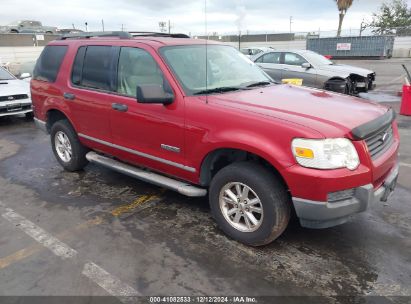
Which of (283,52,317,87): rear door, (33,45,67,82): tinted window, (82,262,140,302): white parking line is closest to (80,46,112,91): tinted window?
(33,45,67,82): tinted window

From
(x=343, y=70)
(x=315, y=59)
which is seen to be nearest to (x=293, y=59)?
(x=315, y=59)

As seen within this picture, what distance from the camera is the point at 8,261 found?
10.9 feet

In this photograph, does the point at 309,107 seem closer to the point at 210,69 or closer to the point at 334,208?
the point at 334,208

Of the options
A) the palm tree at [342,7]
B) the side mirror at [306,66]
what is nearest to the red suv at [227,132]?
the side mirror at [306,66]

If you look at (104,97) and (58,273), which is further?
(104,97)

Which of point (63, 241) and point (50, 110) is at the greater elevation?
point (50, 110)

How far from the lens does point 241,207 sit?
345 cm

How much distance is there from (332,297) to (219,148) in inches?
59.4

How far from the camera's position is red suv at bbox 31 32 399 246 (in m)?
2.97

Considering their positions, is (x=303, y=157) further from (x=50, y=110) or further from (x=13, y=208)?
(x=50, y=110)

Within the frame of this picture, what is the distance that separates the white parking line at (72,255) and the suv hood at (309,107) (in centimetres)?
176

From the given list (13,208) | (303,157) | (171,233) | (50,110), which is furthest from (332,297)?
(50,110)

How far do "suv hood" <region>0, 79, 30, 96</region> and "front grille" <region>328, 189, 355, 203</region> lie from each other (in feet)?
27.8

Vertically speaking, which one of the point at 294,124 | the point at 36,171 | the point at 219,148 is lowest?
the point at 36,171
